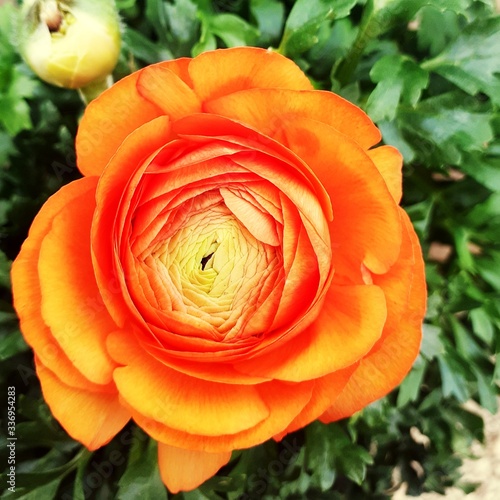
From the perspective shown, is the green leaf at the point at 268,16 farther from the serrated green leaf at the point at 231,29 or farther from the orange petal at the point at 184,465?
the orange petal at the point at 184,465

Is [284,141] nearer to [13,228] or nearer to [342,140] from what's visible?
[342,140]

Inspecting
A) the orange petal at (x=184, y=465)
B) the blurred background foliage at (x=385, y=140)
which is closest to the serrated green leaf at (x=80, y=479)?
the blurred background foliage at (x=385, y=140)

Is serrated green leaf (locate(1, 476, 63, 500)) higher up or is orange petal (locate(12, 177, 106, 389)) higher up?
orange petal (locate(12, 177, 106, 389))

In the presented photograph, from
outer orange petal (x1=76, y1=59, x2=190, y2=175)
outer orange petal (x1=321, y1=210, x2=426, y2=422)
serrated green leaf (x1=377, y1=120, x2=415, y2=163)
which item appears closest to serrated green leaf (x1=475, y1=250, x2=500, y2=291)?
serrated green leaf (x1=377, y1=120, x2=415, y2=163)

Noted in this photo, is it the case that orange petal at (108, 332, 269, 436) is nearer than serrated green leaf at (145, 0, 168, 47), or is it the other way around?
orange petal at (108, 332, 269, 436)

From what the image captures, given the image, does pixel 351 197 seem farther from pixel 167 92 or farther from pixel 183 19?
pixel 183 19

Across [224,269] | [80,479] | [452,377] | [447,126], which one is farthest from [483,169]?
[80,479]

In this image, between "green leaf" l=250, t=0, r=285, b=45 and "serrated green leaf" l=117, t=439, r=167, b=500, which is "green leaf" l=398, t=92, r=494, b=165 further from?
"serrated green leaf" l=117, t=439, r=167, b=500

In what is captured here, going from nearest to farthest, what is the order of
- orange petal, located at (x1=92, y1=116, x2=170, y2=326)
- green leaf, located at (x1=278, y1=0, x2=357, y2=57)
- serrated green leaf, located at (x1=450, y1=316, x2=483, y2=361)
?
orange petal, located at (x1=92, y1=116, x2=170, y2=326) < green leaf, located at (x1=278, y1=0, x2=357, y2=57) < serrated green leaf, located at (x1=450, y1=316, x2=483, y2=361)

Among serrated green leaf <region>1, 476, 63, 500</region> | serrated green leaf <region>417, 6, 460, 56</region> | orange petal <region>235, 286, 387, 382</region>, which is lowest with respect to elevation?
serrated green leaf <region>1, 476, 63, 500</region>
